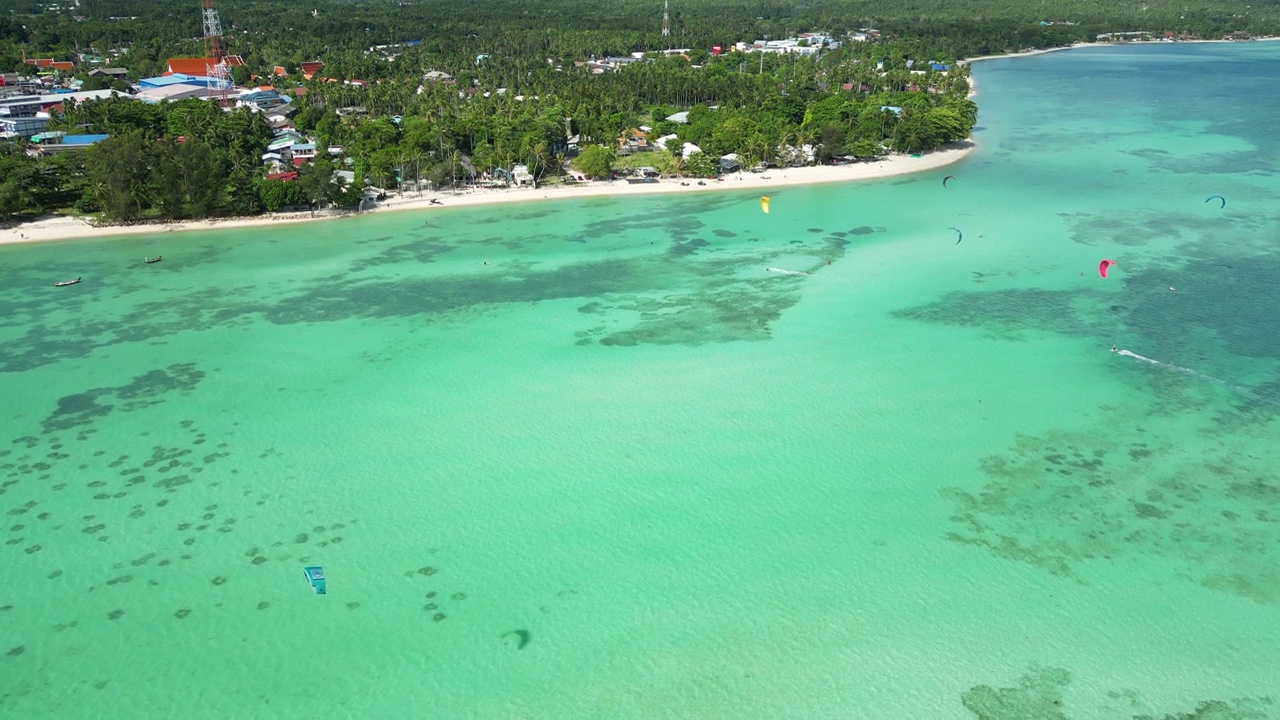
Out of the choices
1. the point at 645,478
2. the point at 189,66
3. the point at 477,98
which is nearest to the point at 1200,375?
the point at 645,478

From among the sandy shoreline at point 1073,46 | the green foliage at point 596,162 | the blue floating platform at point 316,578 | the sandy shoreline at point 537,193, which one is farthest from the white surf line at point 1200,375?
the sandy shoreline at point 1073,46

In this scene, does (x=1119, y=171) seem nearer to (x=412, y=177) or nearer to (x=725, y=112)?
(x=725, y=112)

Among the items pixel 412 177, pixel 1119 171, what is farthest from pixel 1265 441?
pixel 412 177

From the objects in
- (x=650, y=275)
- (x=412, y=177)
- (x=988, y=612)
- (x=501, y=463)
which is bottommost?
(x=988, y=612)

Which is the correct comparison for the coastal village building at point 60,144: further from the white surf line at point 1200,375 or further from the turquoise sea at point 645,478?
the white surf line at point 1200,375

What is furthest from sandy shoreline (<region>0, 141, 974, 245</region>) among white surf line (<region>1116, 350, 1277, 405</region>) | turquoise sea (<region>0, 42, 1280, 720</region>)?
white surf line (<region>1116, 350, 1277, 405</region>)

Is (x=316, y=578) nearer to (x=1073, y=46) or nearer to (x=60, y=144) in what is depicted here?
(x=60, y=144)

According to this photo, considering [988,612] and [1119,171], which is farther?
[1119,171]
